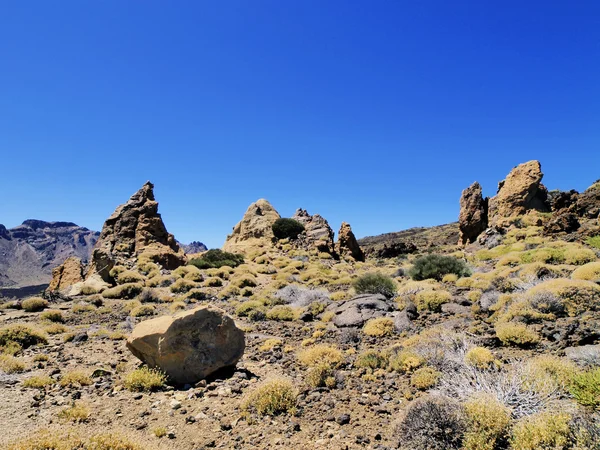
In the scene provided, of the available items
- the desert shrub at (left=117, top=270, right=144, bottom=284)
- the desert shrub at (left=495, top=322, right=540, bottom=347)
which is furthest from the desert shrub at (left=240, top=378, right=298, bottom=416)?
the desert shrub at (left=117, top=270, right=144, bottom=284)

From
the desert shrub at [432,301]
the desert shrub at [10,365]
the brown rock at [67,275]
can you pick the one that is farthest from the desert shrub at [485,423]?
the brown rock at [67,275]

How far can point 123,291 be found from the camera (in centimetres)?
1919

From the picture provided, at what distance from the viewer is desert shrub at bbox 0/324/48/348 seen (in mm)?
10187

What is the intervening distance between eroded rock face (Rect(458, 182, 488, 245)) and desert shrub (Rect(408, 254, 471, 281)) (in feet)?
56.3

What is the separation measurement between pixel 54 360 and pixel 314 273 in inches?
638

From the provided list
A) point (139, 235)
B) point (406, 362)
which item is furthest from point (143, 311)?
point (139, 235)

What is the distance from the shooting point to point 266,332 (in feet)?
39.9

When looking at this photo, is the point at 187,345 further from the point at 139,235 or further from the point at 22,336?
the point at 139,235

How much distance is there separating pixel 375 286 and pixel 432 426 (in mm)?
10720

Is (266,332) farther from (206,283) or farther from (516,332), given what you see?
(206,283)

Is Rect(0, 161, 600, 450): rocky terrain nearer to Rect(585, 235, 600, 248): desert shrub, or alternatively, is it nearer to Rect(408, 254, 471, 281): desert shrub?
Rect(408, 254, 471, 281): desert shrub

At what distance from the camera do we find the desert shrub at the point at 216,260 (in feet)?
87.3

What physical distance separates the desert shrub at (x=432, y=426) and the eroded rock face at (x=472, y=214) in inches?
1254

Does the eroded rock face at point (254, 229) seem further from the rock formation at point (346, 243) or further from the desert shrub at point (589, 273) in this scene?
the desert shrub at point (589, 273)
